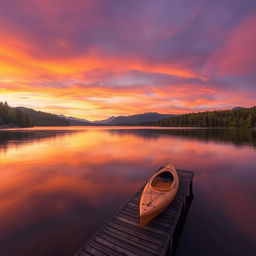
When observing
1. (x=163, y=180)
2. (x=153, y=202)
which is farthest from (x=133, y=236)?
(x=163, y=180)

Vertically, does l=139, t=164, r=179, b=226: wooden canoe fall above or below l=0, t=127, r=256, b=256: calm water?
above

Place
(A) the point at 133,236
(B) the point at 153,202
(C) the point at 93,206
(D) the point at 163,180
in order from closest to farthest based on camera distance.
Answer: (A) the point at 133,236 < (B) the point at 153,202 < (C) the point at 93,206 < (D) the point at 163,180

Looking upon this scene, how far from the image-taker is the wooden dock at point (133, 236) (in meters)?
8.43

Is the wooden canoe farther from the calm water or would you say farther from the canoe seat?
the calm water

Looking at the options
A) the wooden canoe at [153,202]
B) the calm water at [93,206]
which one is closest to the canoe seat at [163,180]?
the wooden canoe at [153,202]

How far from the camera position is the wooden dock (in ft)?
27.7

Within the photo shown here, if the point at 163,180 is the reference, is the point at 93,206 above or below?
below

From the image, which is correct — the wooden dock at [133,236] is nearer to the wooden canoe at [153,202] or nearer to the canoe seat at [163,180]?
the wooden canoe at [153,202]

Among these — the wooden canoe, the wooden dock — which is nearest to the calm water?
the wooden dock

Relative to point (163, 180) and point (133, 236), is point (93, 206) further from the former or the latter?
point (133, 236)

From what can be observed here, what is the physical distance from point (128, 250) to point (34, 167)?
30961 mm

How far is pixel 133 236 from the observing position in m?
9.38

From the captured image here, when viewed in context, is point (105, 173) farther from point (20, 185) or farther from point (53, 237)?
point (53, 237)

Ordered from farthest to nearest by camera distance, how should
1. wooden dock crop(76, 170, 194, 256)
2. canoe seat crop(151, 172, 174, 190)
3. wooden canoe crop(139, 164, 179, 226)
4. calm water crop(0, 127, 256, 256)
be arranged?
canoe seat crop(151, 172, 174, 190)
calm water crop(0, 127, 256, 256)
wooden canoe crop(139, 164, 179, 226)
wooden dock crop(76, 170, 194, 256)
